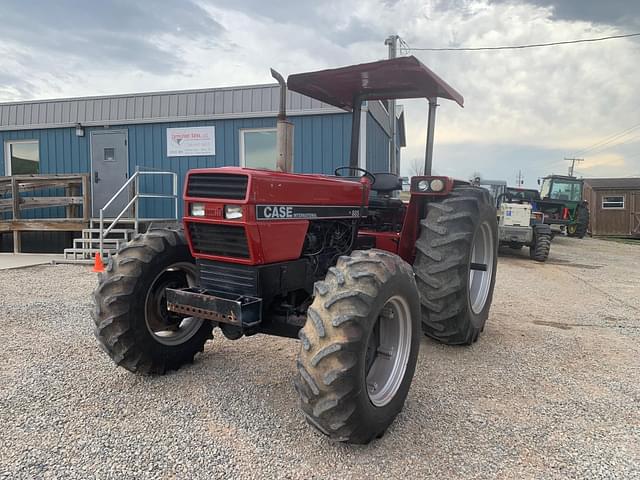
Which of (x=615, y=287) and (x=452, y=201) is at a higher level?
(x=452, y=201)

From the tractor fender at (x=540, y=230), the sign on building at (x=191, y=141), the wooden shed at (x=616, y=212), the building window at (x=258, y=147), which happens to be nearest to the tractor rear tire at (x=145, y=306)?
the building window at (x=258, y=147)

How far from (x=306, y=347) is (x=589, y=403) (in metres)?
2.12

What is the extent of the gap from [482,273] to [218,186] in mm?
2961

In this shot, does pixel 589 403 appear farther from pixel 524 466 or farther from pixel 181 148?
pixel 181 148

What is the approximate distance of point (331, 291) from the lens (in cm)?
243

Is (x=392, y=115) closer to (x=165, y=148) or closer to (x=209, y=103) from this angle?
(x=209, y=103)

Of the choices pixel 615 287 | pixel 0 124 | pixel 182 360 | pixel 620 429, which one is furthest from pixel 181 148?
pixel 620 429

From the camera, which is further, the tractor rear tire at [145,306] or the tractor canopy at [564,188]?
the tractor canopy at [564,188]

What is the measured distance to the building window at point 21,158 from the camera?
39.5ft

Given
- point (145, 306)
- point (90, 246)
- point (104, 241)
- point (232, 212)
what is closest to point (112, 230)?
point (104, 241)

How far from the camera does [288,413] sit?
9.55 ft

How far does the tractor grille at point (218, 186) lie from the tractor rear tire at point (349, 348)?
729mm

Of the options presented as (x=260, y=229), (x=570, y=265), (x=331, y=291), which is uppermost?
(x=260, y=229)

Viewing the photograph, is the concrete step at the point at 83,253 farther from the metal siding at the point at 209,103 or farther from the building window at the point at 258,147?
the metal siding at the point at 209,103
